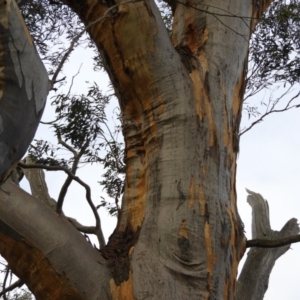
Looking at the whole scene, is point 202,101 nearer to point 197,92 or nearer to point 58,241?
point 197,92

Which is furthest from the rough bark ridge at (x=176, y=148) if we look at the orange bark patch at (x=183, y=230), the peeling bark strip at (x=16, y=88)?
the peeling bark strip at (x=16, y=88)

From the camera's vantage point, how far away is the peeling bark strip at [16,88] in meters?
1.19

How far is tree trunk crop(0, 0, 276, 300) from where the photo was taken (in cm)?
227

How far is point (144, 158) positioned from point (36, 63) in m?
1.43

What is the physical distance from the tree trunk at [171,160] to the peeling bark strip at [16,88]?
43.2 inches

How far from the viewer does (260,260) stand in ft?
16.7

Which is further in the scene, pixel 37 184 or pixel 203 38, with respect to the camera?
pixel 37 184

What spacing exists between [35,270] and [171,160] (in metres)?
0.66

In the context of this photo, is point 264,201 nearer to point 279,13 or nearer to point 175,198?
point 279,13

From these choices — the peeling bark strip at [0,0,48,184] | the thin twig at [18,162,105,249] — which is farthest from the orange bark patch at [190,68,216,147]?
the peeling bark strip at [0,0,48,184]

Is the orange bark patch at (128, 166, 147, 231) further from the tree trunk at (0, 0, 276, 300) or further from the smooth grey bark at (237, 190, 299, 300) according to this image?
the smooth grey bark at (237, 190, 299, 300)

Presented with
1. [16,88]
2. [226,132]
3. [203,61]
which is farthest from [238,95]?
[16,88]

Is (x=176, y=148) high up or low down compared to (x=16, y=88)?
up

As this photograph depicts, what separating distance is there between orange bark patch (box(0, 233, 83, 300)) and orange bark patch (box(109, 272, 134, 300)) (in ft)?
0.39
